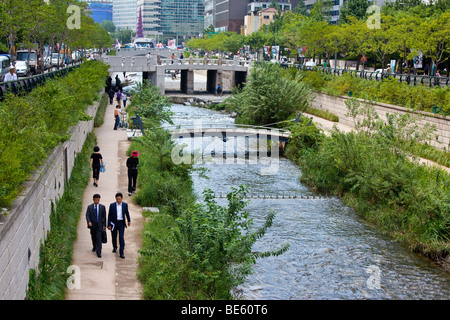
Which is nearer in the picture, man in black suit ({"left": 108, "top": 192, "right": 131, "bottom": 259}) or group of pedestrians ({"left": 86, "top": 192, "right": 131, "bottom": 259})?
group of pedestrians ({"left": 86, "top": 192, "right": 131, "bottom": 259})

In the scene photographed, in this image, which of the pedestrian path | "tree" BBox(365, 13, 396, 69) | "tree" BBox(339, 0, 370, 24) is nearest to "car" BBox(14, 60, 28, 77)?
the pedestrian path

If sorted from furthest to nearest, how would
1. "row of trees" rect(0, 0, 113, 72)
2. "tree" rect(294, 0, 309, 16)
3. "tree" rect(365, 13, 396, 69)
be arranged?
"tree" rect(294, 0, 309, 16) < "tree" rect(365, 13, 396, 69) < "row of trees" rect(0, 0, 113, 72)

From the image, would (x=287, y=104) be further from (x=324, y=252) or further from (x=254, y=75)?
(x=324, y=252)

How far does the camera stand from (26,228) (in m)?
11.4

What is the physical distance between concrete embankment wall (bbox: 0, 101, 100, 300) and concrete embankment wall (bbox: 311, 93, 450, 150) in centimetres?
1895

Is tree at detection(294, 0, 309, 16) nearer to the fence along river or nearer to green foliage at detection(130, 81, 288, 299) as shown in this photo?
the fence along river

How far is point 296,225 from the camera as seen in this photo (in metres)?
23.4

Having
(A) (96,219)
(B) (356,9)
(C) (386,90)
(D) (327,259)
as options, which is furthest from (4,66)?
(B) (356,9)

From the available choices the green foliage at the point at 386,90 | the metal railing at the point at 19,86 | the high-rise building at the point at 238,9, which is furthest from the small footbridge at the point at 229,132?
A: the high-rise building at the point at 238,9

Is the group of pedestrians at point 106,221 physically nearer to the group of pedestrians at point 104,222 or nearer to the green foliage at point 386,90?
the group of pedestrians at point 104,222

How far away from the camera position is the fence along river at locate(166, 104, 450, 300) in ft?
56.9

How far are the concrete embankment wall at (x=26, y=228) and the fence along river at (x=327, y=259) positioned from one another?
5.58 m

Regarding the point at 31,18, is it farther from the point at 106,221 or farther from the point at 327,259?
the point at 327,259

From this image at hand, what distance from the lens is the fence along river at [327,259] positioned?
17344 millimetres
